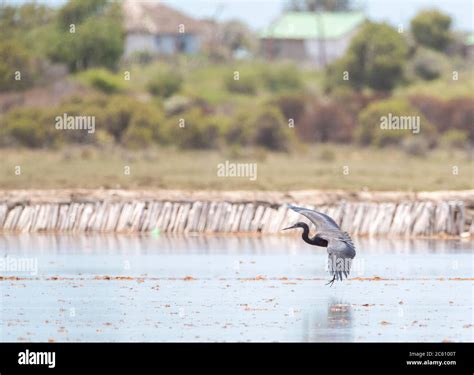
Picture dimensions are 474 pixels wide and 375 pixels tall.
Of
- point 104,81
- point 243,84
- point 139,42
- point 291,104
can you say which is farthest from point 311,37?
point 291,104

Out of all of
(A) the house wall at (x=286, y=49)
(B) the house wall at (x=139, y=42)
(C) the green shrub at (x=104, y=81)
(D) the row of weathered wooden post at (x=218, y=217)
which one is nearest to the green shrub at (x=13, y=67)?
(C) the green shrub at (x=104, y=81)

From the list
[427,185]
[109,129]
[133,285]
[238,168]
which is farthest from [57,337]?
[109,129]

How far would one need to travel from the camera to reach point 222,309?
2333cm

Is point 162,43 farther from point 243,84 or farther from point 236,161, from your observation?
point 236,161

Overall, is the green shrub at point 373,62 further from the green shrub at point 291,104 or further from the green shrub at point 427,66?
the green shrub at point 291,104

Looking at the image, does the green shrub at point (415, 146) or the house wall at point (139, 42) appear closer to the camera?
the green shrub at point (415, 146)

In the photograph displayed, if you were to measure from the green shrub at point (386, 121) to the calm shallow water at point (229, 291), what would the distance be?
24726 mm

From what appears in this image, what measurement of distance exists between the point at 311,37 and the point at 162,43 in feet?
36.3

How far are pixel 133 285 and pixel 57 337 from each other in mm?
6841

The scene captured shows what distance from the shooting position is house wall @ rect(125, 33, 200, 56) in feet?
339

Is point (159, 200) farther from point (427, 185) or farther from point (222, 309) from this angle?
point (222, 309)

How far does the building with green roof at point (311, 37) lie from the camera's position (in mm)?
103938

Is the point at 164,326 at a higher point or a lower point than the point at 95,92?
lower
